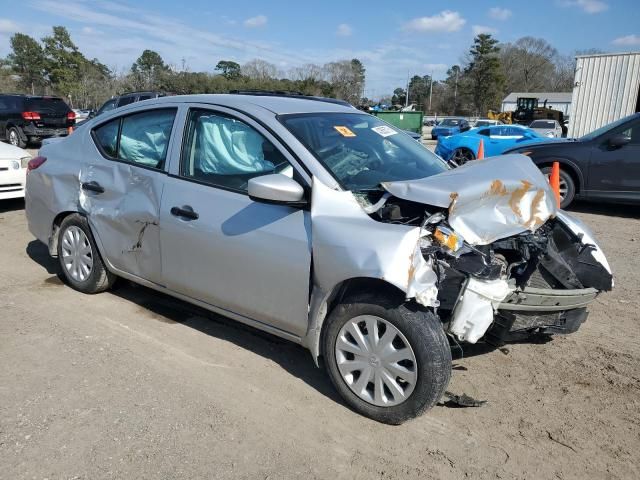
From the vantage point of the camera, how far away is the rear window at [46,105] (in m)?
17.5

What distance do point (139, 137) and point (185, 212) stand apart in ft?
3.32

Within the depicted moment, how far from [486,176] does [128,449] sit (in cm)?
251

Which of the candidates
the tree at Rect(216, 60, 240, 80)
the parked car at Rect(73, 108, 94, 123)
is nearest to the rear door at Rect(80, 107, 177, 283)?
the parked car at Rect(73, 108, 94, 123)

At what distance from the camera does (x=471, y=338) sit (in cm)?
281

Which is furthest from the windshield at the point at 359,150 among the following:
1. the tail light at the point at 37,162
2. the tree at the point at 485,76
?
the tree at the point at 485,76

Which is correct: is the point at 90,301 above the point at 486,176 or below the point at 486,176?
below

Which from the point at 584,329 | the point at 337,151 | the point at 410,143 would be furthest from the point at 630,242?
the point at 337,151

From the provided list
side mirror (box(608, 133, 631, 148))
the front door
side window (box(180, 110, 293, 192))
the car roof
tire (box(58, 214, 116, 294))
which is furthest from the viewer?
side mirror (box(608, 133, 631, 148))

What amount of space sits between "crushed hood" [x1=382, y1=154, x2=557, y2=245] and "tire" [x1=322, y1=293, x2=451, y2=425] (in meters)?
0.57

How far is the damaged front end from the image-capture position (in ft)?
8.83

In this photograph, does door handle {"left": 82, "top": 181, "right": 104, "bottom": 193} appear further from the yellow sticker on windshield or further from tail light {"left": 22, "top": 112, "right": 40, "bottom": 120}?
tail light {"left": 22, "top": 112, "right": 40, "bottom": 120}

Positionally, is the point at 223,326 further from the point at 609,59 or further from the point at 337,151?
the point at 609,59

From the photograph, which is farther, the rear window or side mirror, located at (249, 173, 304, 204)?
the rear window

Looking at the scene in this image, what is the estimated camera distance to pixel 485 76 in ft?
244
